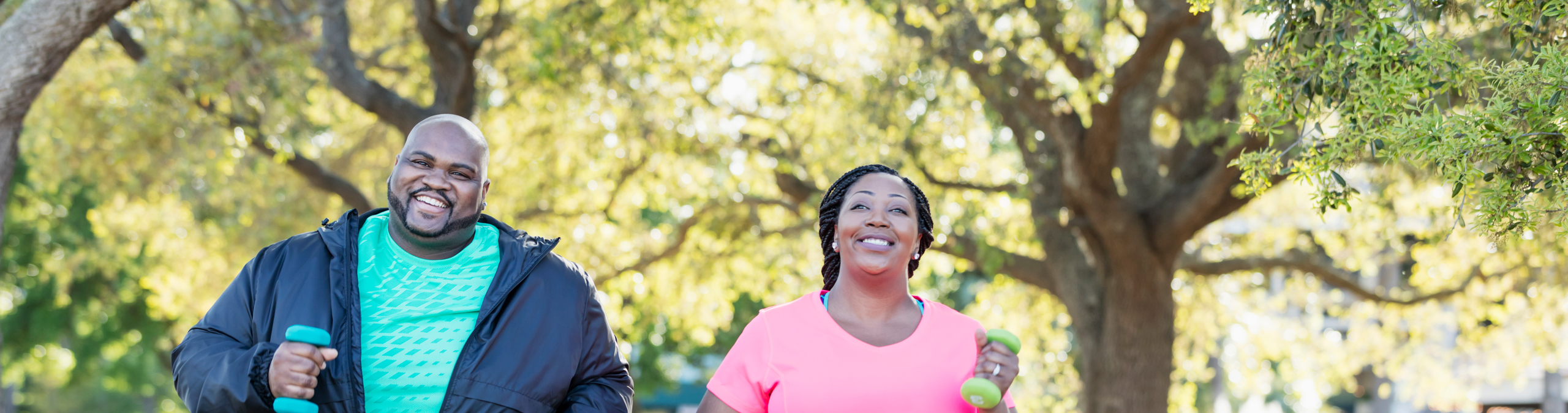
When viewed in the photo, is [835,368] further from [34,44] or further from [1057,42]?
[1057,42]

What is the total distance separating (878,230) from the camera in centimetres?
299

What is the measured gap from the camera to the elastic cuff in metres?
2.68

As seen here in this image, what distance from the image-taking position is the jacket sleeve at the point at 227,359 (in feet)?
A: 8.80

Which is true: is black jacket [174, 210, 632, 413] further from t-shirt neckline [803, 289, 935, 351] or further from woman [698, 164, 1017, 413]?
t-shirt neckline [803, 289, 935, 351]

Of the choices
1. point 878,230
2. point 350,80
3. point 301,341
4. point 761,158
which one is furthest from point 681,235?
point 301,341

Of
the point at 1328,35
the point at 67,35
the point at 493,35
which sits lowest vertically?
the point at 67,35

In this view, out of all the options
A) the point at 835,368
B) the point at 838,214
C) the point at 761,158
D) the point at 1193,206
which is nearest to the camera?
the point at 835,368

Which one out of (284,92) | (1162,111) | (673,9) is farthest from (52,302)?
(1162,111)

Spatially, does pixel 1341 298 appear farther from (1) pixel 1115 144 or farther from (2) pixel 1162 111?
(1) pixel 1115 144

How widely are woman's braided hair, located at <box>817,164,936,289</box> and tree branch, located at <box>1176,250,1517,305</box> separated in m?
7.96

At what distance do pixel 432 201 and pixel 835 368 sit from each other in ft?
3.94

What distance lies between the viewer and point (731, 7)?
11.4m

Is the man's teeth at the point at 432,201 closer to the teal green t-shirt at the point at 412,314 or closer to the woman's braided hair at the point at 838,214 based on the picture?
the teal green t-shirt at the point at 412,314

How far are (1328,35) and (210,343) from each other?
353 cm
